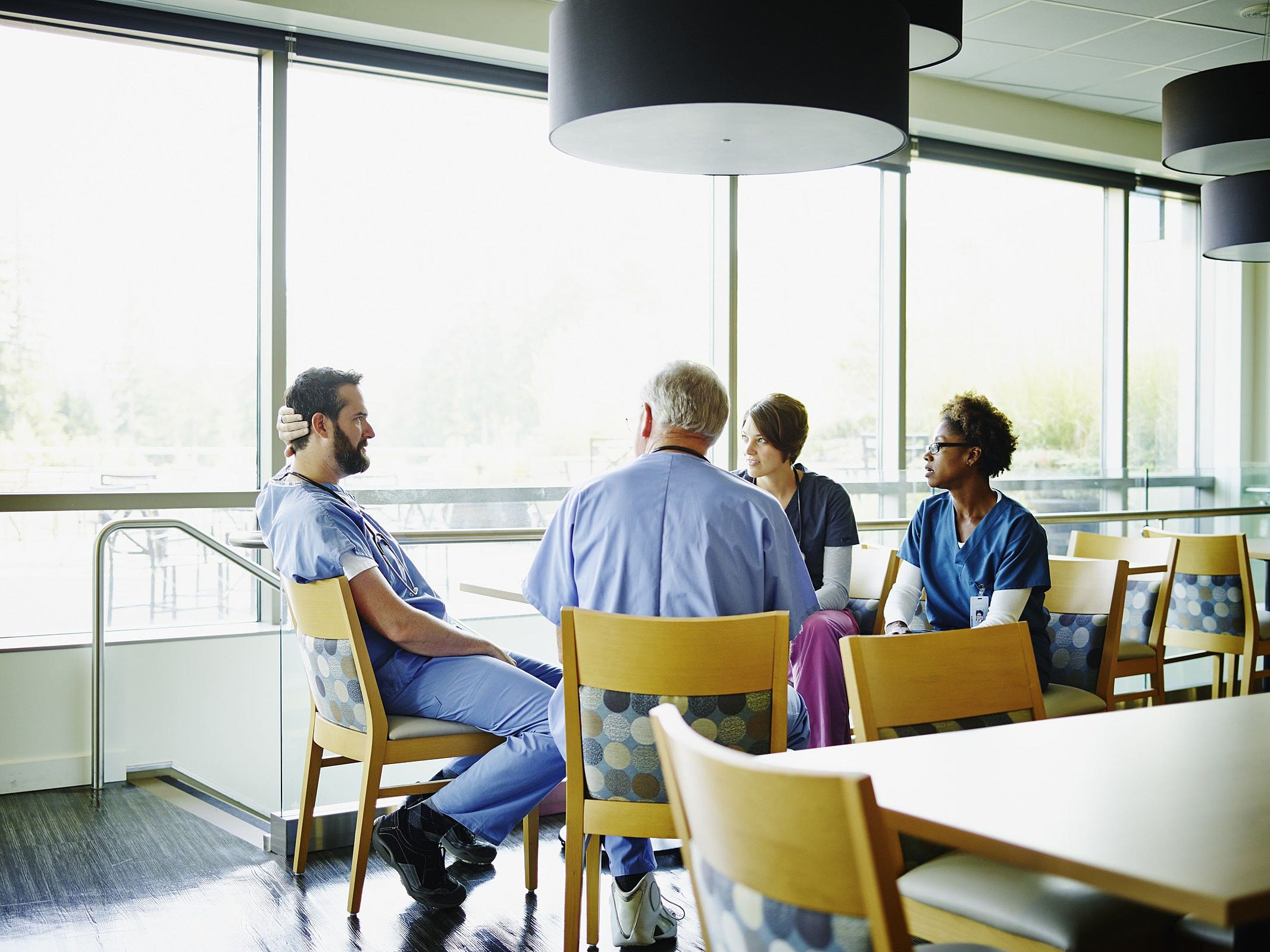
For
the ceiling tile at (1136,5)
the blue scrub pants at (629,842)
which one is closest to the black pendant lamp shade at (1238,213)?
the ceiling tile at (1136,5)

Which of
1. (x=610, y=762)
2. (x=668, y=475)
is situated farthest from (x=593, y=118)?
(x=610, y=762)

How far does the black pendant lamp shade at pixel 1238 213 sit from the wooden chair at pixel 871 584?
2.28 meters

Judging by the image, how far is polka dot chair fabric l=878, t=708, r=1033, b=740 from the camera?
204 cm

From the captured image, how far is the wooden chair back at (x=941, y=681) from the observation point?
6.65 ft

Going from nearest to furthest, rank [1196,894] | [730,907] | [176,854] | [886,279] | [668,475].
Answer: [1196,894]
[730,907]
[668,475]
[176,854]
[886,279]

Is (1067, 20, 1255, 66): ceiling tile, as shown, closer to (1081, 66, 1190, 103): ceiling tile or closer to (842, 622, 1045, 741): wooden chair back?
(1081, 66, 1190, 103): ceiling tile

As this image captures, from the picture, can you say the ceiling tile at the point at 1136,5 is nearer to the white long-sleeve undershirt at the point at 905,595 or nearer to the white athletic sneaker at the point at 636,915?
the white long-sleeve undershirt at the point at 905,595

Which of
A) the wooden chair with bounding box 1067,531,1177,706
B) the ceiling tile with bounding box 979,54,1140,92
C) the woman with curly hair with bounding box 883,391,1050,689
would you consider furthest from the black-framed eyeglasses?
the ceiling tile with bounding box 979,54,1140,92

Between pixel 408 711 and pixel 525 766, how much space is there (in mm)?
353

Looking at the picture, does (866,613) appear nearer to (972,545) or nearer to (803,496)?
(803,496)

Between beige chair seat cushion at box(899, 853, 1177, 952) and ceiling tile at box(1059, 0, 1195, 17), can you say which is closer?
beige chair seat cushion at box(899, 853, 1177, 952)

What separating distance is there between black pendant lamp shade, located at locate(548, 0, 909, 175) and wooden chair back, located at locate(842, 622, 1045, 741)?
0.97 meters

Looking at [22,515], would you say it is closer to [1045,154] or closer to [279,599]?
[279,599]

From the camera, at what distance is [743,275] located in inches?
245
